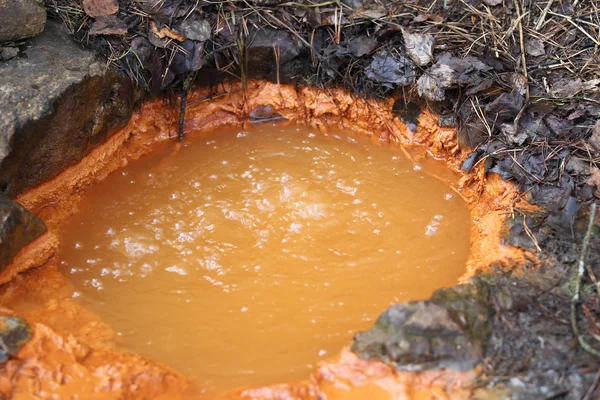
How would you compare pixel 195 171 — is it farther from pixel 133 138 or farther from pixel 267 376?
pixel 267 376

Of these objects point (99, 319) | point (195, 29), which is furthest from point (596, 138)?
point (99, 319)

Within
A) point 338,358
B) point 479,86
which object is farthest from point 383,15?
point 338,358

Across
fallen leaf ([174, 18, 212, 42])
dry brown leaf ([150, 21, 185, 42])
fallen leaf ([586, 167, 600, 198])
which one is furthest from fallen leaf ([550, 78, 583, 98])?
dry brown leaf ([150, 21, 185, 42])

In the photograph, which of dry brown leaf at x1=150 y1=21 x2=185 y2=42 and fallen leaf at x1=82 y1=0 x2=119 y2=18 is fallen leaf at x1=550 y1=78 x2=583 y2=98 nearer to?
dry brown leaf at x1=150 y1=21 x2=185 y2=42

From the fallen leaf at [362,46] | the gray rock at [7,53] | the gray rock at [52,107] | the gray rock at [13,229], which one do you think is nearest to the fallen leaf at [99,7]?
→ the gray rock at [52,107]

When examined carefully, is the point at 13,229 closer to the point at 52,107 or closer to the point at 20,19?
the point at 52,107

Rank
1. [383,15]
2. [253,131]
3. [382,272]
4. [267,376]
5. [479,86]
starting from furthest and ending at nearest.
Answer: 1. [253,131]
2. [383,15]
3. [479,86]
4. [382,272]
5. [267,376]
